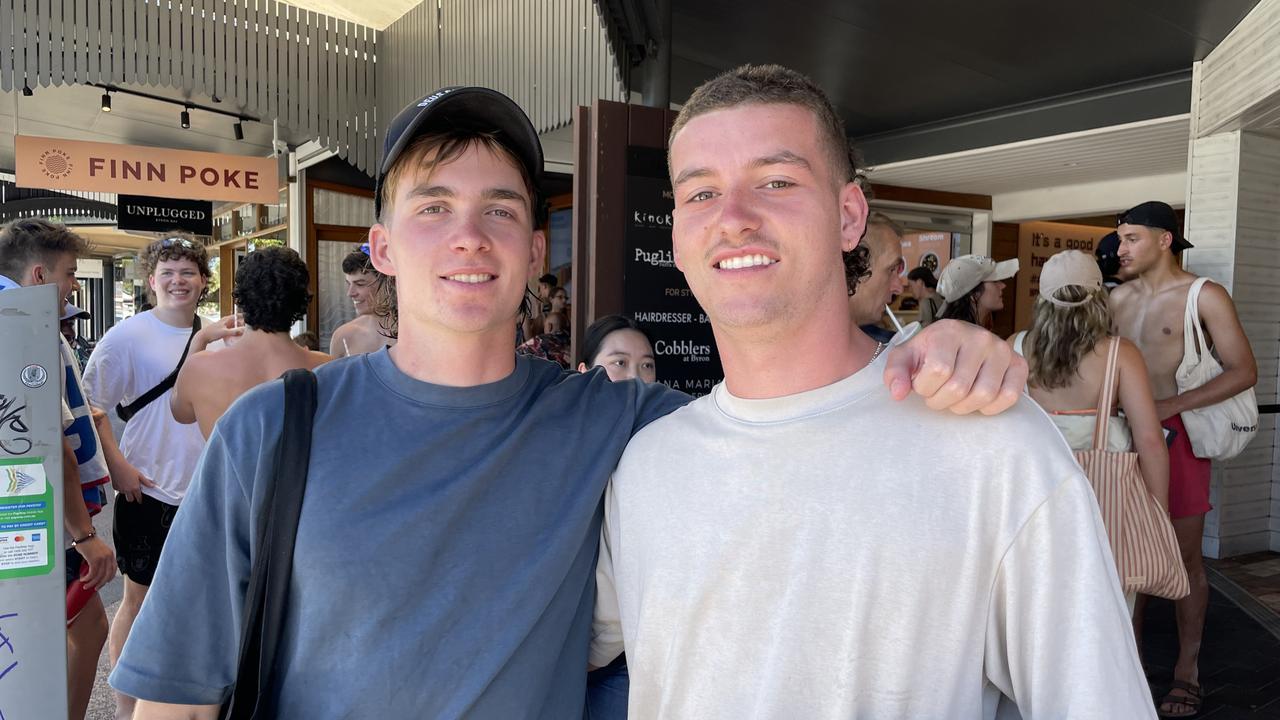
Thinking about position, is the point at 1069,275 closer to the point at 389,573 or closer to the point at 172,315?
the point at 389,573

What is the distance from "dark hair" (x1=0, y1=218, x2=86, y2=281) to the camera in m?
3.61

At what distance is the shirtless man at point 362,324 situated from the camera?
14.8 feet

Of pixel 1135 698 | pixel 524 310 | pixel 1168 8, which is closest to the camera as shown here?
pixel 1135 698

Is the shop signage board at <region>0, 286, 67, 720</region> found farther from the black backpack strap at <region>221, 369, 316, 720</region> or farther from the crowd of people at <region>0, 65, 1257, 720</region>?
the black backpack strap at <region>221, 369, 316, 720</region>

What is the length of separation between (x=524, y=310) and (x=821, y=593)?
1307mm

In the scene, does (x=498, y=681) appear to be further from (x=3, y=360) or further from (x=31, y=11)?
(x=31, y=11)

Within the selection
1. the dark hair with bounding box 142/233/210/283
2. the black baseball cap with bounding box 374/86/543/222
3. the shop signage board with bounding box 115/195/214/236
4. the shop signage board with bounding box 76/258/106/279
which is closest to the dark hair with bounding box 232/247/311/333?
the dark hair with bounding box 142/233/210/283

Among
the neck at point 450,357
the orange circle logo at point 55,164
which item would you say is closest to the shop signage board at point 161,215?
the orange circle logo at point 55,164

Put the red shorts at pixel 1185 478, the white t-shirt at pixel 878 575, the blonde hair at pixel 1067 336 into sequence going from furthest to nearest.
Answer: the red shorts at pixel 1185 478
the blonde hair at pixel 1067 336
the white t-shirt at pixel 878 575

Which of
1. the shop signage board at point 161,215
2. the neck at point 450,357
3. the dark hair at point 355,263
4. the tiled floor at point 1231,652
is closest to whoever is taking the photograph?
the neck at point 450,357

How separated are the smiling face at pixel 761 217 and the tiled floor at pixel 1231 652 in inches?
133

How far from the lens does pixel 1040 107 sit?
699 cm

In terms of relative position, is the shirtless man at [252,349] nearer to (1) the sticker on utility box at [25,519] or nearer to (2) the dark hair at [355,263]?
(1) the sticker on utility box at [25,519]

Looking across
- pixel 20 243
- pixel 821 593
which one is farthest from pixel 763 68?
pixel 20 243
